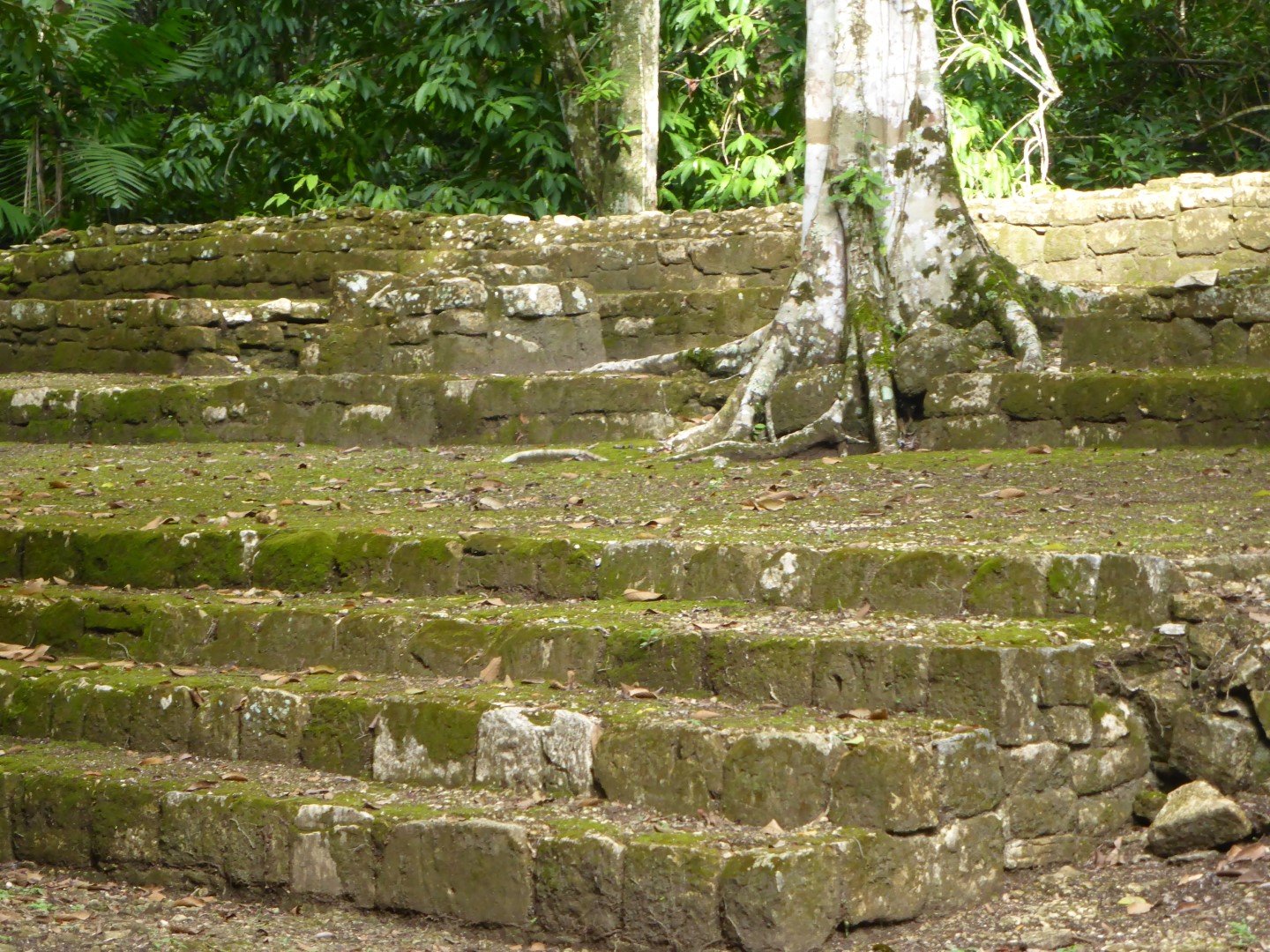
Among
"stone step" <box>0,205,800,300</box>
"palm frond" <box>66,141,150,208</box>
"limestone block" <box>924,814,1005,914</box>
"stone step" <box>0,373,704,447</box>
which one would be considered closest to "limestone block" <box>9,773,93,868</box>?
"limestone block" <box>924,814,1005,914</box>

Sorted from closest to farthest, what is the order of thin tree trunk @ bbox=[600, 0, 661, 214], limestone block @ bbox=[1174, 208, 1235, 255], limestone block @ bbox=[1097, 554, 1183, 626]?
limestone block @ bbox=[1097, 554, 1183, 626], limestone block @ bbox=[1174, 208, 1235, 255], thin tree trunk @ bbox=[600, 0, 661, 214]

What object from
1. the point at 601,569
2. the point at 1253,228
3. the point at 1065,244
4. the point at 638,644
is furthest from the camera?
the point at 1065,244

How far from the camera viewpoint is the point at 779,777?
331 centimetres

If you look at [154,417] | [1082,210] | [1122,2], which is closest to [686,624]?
[154,417]

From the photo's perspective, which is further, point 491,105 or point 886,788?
point 491,105

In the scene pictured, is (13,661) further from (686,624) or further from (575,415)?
(575,415)

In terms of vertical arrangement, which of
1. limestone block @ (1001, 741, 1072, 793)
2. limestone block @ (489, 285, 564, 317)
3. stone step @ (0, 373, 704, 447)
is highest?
→ limestone block @ (489, 285, 564, 317)

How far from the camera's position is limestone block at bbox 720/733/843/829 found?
329 centimetres

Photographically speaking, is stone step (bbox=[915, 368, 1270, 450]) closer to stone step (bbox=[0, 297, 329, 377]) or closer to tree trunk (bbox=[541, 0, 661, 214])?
stone step (bbox=[0, 297, 329, 377])

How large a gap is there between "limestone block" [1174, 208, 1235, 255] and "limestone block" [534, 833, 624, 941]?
24.0 ft

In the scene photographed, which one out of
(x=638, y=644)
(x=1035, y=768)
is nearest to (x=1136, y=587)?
(x=1035, y=768)

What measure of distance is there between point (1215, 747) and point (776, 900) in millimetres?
1384

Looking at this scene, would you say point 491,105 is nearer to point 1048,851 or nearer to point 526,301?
point 526,301

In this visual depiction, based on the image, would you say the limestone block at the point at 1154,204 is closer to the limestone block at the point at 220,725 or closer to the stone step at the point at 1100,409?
the stone step at the point at 1100,409
